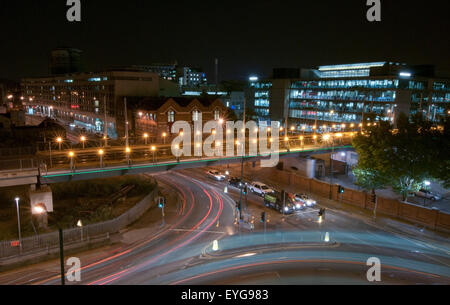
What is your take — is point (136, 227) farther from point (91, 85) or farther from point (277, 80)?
point (277, 80)

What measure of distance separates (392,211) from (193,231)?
49.9 ft

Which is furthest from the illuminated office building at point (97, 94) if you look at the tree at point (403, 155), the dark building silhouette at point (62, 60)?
the tree at point (403, 155)

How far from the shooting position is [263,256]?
55.5 feet

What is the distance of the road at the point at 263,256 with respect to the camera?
14.9 metres

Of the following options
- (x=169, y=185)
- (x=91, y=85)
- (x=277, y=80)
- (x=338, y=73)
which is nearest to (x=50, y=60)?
(x=91, y=85)

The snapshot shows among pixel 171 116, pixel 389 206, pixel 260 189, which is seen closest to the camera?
pixel 389 206

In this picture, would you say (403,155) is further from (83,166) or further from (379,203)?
(83,166)

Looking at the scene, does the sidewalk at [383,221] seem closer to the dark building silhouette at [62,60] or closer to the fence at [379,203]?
the fence at [379,203]

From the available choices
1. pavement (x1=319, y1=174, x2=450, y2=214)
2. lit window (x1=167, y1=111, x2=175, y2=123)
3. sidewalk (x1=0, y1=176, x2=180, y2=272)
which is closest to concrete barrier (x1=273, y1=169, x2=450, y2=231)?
pavement (x1=319, y1=174, x2=450, y2=214)

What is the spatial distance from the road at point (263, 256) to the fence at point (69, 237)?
1132 mm

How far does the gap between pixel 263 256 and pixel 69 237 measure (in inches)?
426

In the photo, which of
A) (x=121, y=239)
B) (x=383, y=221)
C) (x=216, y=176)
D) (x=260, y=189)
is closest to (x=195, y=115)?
(x=216, y=176)

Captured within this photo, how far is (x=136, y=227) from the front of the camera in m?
22.1
